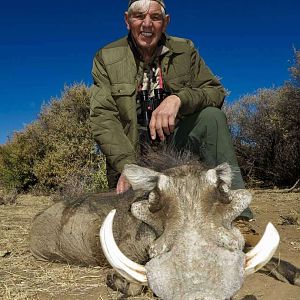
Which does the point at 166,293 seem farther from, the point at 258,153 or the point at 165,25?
the point at 258,153

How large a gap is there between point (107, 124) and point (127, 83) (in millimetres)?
455

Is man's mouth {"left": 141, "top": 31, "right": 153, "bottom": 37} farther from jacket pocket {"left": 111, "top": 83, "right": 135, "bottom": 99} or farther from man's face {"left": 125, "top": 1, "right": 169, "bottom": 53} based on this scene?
jacket pocket {"left": 111, "top": 83, "right": 135, "bottom": 99}

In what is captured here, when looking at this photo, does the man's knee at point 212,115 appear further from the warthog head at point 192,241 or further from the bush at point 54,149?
the bush at point 54,149

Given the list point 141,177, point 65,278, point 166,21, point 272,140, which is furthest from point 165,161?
point 272,140

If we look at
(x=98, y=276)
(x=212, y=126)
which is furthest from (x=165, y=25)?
(x=98, y=276)

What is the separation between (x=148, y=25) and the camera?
455 centimetres

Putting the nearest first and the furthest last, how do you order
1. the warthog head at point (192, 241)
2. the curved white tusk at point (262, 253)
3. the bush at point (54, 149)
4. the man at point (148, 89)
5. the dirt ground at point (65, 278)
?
1. the warthog head at point (192, 241)
2. the curved white tusk at point (262, 253)
3. the dirt ground at point (65, 278)
4. the man at point (148, 89)
5. the bush at point (54, 149)

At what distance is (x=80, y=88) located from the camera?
15.0 meters

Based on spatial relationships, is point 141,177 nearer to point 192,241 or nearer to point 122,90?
point 192,241

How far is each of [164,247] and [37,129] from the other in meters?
13.0

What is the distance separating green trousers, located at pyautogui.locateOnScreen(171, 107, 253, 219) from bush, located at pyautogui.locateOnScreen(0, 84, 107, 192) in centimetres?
819

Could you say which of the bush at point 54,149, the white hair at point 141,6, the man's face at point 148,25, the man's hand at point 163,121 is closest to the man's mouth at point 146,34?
the man's face at point 148,25

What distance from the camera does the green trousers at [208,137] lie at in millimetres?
4105

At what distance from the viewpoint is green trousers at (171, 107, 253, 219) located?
411cm
